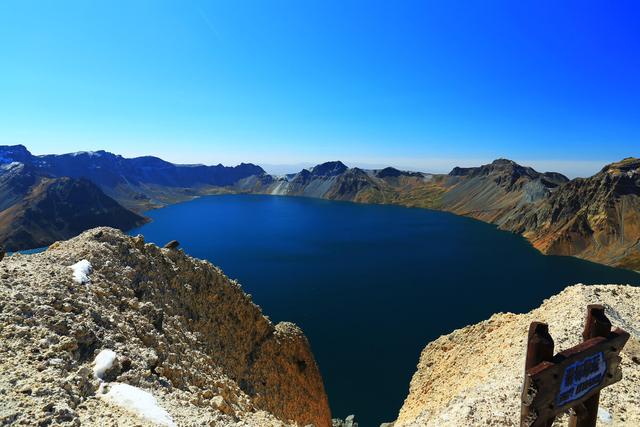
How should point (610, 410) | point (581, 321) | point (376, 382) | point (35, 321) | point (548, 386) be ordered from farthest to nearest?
point (376, 382) < point (581, 321) < point (610, 410) < point (35, 321) < point (548, 386)

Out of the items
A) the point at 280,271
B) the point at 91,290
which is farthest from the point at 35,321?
the point at 280,271

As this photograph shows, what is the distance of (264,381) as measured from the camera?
21.8 meters

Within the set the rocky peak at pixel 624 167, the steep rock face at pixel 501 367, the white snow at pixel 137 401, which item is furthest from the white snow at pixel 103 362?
the rocky peak at pixel 624 167

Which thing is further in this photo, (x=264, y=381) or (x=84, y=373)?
(x=264, y=381)

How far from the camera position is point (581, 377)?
20.4 feet

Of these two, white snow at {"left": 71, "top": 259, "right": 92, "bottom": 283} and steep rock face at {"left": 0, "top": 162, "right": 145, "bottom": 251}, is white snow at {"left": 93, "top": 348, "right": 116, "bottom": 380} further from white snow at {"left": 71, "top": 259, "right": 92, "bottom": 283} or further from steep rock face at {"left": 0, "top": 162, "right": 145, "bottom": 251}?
steep rock face at {"left": 0, "top": 162, "right": 145, "bottom": 251}

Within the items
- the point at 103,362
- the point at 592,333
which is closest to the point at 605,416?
the point at 592,333

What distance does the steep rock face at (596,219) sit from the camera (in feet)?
359

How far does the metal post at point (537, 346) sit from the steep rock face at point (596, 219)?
11852 centimetres

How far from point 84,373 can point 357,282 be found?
7303cm

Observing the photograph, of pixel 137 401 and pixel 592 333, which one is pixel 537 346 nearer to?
pixel 592 333

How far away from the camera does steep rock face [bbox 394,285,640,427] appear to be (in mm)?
12547

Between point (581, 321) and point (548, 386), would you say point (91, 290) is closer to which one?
point (548, 386)

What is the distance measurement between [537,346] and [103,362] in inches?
406
